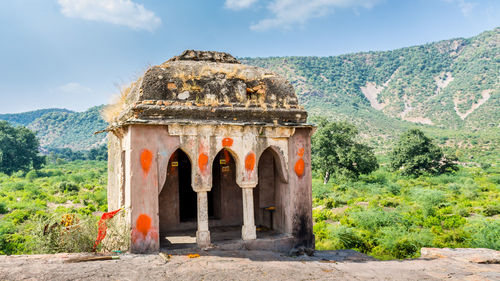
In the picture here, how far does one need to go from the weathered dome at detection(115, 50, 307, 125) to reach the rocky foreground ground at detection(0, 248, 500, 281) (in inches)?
108

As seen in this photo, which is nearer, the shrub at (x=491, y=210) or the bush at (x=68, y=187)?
the shrub at (x=491, y=210)

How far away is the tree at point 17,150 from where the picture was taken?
161 feet

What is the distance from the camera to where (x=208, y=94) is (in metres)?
8.23

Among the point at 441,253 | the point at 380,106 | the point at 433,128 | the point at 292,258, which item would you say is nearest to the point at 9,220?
the point at 292,258

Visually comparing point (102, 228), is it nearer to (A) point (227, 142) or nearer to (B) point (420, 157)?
(A) point (227, 142)

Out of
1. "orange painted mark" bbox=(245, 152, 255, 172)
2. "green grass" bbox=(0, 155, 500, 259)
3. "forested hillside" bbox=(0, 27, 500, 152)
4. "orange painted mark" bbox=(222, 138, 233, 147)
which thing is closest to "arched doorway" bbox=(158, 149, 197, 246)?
"green grass" bbox=(0, 155, 500, 259)

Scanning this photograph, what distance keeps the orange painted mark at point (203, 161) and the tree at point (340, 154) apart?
25.3m

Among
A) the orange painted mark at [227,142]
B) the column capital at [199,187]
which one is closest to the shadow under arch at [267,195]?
the orange painted mark at [227,142]

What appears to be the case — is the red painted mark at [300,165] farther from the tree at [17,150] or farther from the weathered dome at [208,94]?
the tree at [17,150]

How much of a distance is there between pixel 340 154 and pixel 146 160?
87.0 ft

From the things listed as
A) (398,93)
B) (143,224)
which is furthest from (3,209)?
(398,93)

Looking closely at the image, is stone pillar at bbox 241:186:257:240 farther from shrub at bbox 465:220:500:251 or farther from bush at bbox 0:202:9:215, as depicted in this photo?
bush at bbox 0:202:9:215

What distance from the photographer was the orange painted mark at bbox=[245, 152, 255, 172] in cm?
834

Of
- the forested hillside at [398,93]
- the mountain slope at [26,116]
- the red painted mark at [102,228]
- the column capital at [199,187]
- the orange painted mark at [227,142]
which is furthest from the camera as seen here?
the mountain slope at [26,116]
